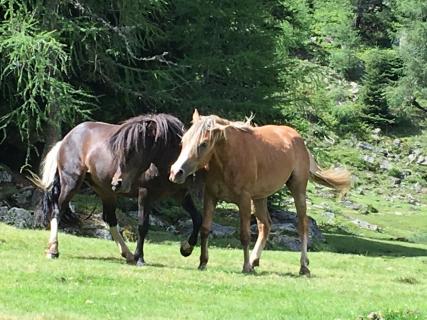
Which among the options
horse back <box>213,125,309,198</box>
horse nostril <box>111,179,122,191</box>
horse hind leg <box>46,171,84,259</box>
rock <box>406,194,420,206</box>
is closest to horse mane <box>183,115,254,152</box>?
horse back <box>213,125,309,198</box>

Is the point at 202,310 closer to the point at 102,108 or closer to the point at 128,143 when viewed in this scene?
the point at 128,143

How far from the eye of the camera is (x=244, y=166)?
13.4 m

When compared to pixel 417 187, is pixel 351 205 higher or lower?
higher

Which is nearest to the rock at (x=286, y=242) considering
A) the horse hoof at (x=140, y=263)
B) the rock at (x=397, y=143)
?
the horse hoof at (x=140, y=263)

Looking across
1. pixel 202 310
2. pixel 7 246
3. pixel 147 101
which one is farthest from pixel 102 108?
pixel 202 310

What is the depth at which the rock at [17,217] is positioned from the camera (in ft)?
69.0

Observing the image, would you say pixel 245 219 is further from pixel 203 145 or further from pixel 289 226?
pixel 289 226

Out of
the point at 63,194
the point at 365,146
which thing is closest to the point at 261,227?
the point at 63,194

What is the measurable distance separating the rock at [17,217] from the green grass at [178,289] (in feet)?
14.2

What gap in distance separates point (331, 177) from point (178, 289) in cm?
597

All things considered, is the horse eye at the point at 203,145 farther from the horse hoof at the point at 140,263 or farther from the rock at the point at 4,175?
the rock at the point at 4,175

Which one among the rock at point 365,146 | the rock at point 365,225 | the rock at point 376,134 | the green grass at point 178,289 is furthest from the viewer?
the rock at point 376,134

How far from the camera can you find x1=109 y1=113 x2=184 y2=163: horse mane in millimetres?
13508

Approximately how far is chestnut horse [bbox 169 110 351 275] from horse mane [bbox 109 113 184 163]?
66cm
